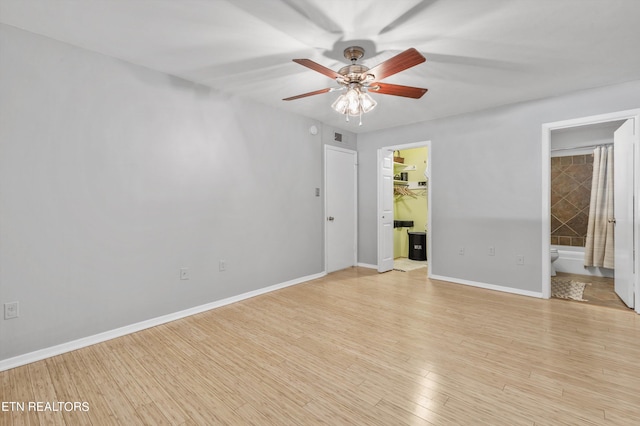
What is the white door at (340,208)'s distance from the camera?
4.99 m

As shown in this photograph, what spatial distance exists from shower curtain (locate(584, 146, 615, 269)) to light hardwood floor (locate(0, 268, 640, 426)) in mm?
1788

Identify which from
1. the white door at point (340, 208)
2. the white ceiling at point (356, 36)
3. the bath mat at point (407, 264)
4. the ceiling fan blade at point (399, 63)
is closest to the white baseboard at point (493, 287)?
the bath mat at point (407, 264)

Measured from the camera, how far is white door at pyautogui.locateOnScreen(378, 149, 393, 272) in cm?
517

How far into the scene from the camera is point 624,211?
3.43 meters

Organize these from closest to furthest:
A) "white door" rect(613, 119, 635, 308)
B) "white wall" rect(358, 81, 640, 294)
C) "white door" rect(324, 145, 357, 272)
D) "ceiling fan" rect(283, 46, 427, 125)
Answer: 1. "ceiling fan" rect(283, 46, 427, 125)
2. "white door" rect(613, 119, 635, 308)
3. "white wall" rect(358, 81, 640, 294)
4. "white door" rect(324, 145, 357, 272)

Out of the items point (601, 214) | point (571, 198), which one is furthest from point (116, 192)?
point (571, 198)

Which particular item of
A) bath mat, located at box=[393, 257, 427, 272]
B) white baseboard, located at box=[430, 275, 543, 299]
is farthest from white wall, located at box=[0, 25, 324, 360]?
white baseboard, located at box=[430, 275, 543, 299]

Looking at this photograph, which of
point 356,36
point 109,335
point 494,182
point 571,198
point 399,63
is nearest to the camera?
point 399,63

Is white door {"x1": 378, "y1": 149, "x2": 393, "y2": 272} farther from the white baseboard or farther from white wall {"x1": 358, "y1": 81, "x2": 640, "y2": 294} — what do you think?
the white baseboard

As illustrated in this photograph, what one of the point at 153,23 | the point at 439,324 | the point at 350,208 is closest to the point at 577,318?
the point at 439,324

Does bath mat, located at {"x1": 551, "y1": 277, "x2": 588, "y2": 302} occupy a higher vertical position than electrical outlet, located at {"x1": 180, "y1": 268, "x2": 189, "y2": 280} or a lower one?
lower

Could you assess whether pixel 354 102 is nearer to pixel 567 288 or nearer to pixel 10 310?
pixel 10 310

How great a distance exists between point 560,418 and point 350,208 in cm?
405

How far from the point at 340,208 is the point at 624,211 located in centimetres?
366
